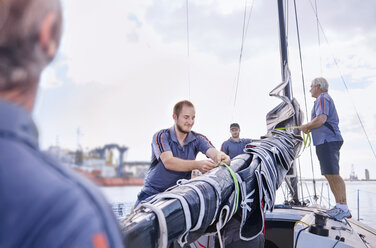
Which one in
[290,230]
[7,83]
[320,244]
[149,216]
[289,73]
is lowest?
[290,230]

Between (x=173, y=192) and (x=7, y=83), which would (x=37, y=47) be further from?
(x=173, y=192)

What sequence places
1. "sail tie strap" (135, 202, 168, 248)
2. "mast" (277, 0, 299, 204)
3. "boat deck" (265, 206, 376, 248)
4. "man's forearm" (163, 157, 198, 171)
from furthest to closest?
1. "mast" (277, 0, 299, 204)
2. "boat deck" (265, 206, 376, 248)
3. "man's forearm" (163, 157, 198, 171)
4. "sail tie strap" (135, 202, 168, 248)

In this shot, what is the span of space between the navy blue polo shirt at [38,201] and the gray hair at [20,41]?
0.03 m

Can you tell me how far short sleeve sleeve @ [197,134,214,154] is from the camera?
7.09 ft

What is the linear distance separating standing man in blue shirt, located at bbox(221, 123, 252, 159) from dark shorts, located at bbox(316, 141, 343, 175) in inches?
61.1

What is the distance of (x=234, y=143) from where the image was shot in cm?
457

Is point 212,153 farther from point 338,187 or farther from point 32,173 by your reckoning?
point 32,173

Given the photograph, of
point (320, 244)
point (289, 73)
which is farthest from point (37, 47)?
point (289, 73)

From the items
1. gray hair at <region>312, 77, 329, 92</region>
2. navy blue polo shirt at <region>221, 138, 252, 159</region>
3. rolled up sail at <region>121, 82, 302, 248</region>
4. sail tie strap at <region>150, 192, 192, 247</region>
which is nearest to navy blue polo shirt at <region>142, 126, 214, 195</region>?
rolled up sail at <region>121, 82, 302, 248</region>

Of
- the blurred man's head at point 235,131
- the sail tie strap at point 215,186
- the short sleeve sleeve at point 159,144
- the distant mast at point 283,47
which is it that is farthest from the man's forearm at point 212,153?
the blurred man's head at point 235,131

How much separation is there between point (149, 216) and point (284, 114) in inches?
112

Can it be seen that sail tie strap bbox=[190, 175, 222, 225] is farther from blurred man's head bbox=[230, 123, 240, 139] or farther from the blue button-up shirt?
blurred man's head bbox=[230, 123, 240, 139]

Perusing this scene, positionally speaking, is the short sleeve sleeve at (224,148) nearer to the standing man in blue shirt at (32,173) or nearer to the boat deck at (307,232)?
the boat deck at (307,232)

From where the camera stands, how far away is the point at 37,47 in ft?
1.14
